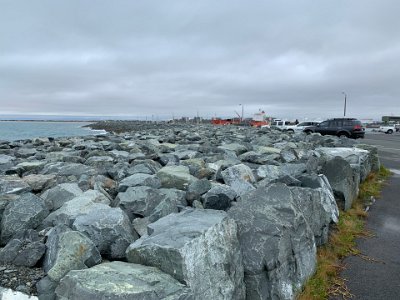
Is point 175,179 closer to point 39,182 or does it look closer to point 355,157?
point 39,182

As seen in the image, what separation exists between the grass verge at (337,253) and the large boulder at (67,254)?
2179 millimetres

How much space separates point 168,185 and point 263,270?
2.56m

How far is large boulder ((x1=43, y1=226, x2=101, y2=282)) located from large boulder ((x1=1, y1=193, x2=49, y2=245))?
902 millimetres

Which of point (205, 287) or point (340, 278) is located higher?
point (205, 287)

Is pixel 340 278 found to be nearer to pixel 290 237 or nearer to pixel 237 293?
pixel 290 237

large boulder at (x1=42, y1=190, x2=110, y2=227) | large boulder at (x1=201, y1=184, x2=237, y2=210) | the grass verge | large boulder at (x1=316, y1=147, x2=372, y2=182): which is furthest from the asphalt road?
large boulder at (x1=42, y1=190, x2=110, y2=227)

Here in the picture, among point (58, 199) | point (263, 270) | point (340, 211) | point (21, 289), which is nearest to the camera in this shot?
A: point (21, 289)

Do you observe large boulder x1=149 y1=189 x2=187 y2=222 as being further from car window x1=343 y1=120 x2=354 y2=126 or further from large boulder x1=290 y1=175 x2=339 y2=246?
car window x1=343 y1=120 x2=354 y2=126

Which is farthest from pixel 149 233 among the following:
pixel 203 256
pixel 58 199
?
Answer: pixel 58 199

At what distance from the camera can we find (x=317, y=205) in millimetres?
4883

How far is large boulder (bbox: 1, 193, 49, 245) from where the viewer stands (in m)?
3.70

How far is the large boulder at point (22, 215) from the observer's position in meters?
3.70

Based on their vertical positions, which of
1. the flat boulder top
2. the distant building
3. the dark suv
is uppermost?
the flat boulder top

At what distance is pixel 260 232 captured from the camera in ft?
11.3
